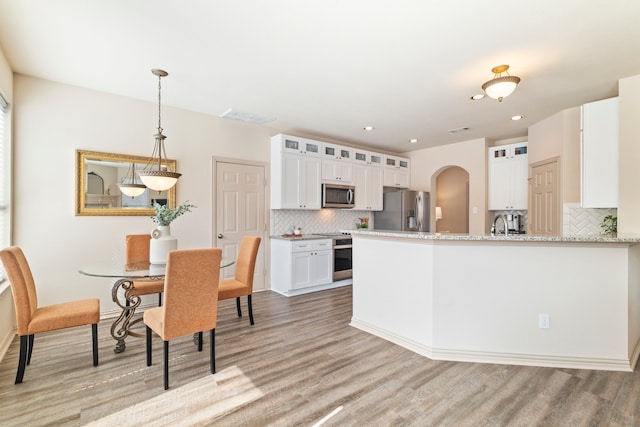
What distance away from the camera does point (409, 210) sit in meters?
6.14

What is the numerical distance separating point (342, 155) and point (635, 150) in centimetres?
381

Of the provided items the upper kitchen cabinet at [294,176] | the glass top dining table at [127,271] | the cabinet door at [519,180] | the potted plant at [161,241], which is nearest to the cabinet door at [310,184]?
the upper kitchen cabinet at [294,176]

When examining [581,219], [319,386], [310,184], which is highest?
[310,184]

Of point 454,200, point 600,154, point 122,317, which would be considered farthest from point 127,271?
point 454,200

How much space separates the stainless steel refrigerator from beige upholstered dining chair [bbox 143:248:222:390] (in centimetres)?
440

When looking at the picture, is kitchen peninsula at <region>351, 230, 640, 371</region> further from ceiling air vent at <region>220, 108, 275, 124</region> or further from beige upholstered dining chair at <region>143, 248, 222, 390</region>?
ceiling air vent at <region>220, 108, 275, 124</region>

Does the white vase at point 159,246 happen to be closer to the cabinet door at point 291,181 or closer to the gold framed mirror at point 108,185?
the gold framed mirror at point 108,185

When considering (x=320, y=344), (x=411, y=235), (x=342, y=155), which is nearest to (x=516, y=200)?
(x=342, y=155)

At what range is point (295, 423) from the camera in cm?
186

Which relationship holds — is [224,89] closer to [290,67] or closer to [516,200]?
[290,67]

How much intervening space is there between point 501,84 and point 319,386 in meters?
3.02

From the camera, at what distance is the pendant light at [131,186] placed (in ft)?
11.4

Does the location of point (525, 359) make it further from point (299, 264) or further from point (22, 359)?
point (22, 359)

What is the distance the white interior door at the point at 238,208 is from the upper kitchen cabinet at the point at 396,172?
2694 millimetres
